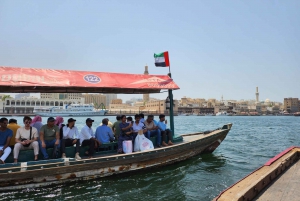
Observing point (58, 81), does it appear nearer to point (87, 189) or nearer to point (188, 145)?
point (87, 189)

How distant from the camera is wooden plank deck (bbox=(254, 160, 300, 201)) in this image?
13.1 ft

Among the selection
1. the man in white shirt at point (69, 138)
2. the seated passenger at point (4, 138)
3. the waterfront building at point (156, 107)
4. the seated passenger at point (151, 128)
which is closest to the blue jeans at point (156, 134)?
the seated passenger at point (151, 128)

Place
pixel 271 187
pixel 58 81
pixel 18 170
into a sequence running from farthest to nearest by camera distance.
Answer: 1. pixel 58 81
2. pixel 18 170
3. pixel 271 187

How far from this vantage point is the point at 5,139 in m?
6.73

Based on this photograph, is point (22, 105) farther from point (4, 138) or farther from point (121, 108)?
point (4, 138)

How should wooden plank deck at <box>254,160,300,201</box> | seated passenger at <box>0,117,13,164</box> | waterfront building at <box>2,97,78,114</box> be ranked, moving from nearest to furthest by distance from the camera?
wooden plank deck at <box>254,160,300,201</box>
seated passenger at <box>0,117,13,164</box>
waterfront building at <box>2,97,78,114</box>

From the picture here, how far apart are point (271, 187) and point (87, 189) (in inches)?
191

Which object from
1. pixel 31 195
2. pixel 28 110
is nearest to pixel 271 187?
pixel 31 195

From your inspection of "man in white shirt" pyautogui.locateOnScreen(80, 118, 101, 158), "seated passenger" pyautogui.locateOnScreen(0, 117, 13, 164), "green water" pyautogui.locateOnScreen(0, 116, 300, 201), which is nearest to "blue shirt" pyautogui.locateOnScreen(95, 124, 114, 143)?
"man in white shirt" pyautogui.locateOnScreen(80, 118, 101, 158)

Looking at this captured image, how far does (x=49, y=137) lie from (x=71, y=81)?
1920 millimetres

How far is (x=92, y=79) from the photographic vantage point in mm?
8250

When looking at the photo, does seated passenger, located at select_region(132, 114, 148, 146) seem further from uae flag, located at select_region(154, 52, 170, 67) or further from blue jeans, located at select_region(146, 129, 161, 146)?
uae flag, located at select_region(154, 52, 170, 67)

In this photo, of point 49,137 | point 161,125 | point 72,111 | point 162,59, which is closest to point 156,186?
point 161,125

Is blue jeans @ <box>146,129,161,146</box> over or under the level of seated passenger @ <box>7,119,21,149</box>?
under
